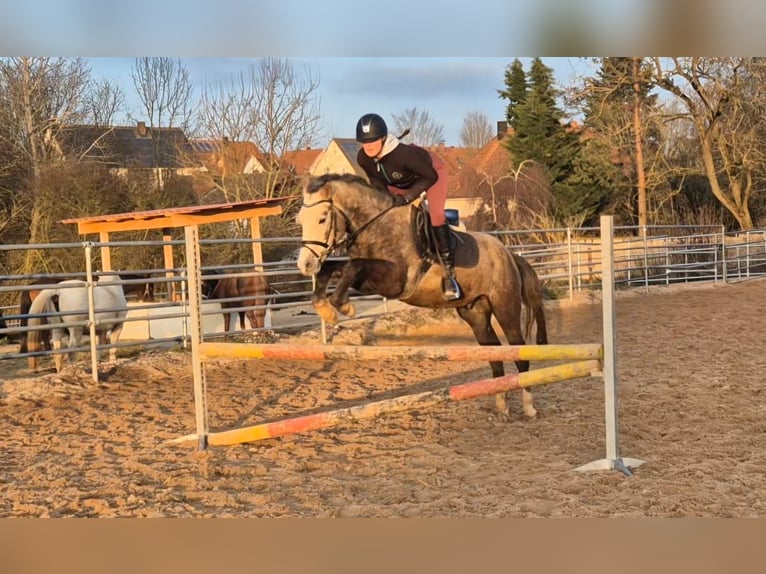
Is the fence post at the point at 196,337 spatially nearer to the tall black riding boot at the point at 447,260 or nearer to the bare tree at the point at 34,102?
the tall black riding boot at the point at 447,260

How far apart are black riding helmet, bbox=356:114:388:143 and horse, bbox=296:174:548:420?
10.3 inches

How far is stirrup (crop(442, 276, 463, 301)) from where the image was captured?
434 cm

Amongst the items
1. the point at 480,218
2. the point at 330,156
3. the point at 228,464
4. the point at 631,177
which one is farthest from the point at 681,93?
the point at 228,464

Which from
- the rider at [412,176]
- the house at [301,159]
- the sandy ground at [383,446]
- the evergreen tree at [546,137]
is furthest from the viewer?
the evergreen tree at [546,137]

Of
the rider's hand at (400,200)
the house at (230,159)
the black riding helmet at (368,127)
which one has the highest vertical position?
the house at (230,159)

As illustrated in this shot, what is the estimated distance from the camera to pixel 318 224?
150 inches

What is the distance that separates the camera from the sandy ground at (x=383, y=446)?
312 centimetres

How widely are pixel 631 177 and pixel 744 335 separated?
15.4m

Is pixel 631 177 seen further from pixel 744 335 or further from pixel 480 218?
pixel 744 335

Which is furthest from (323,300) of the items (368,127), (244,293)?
(244,293)

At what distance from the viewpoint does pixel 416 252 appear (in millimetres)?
4152

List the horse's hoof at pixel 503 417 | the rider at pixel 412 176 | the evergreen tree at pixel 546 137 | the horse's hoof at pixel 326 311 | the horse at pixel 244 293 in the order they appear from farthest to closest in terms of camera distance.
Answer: the evergreen tree at pixel 546 137 → the horse at pixel 244 293 → the horse's hoof at pixel 503 417 → the rider at pixel 412 176 → the horse's hoof at pixel 326 311

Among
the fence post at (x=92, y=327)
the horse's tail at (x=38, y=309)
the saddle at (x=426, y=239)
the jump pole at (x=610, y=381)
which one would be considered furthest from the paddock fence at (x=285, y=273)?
the jump pole at (x=610, y=381)

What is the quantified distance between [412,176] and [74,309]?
15.8 ft
